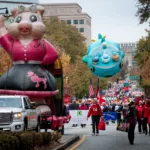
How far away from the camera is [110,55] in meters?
42.9

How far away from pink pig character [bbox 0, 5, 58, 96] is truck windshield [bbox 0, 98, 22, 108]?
15.6 ft

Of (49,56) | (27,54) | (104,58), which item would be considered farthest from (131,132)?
(104,58)

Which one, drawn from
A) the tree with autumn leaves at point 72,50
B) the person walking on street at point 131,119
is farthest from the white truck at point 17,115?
the tree with autumn leaves at point 72,50

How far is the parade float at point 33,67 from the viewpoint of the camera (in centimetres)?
2833

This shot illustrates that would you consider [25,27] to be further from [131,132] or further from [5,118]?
[5,118]

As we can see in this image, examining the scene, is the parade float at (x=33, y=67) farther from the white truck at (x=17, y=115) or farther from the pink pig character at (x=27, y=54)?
the white truck at (x=17, y=115)

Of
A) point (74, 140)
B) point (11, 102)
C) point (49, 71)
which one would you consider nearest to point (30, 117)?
point (11, 102)

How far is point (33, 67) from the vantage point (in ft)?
94.8

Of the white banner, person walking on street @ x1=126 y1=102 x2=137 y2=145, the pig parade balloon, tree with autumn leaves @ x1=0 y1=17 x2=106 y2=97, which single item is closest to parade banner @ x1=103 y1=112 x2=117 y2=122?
the white banner

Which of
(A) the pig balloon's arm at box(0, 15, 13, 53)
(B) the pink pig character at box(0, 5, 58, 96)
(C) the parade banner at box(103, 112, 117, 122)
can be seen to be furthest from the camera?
(C) the parade banner at box(103, 112, 117, 122)

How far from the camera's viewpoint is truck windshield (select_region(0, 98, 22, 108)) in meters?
23.0

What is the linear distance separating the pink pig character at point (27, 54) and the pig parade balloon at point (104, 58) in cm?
1297

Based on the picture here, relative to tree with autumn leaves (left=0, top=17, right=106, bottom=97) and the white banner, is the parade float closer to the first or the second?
the white banner

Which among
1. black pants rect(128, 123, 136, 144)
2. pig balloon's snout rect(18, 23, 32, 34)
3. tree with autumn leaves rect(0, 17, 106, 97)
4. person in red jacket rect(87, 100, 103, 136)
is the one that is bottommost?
black pants rect(128, 123, 136, 144)
